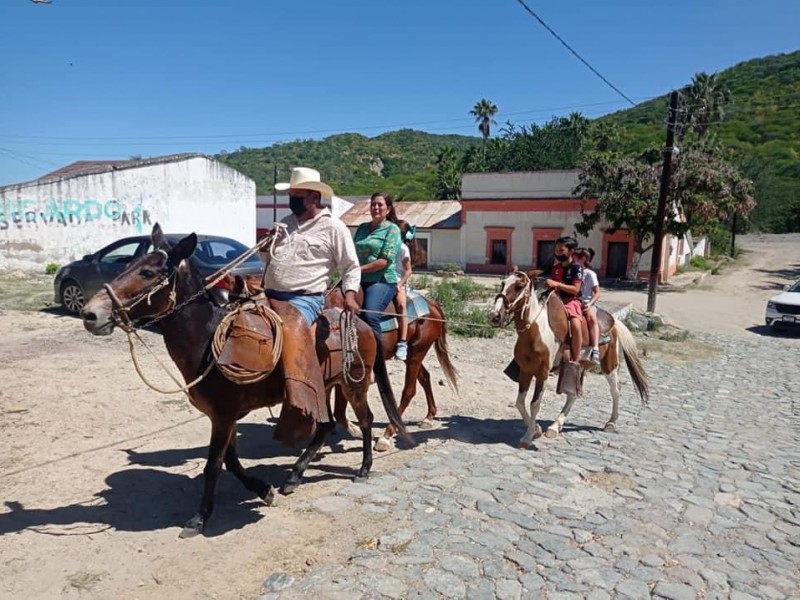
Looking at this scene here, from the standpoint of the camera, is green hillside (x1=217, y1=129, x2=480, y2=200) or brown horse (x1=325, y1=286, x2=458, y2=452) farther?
green hillside (x1=217, y1=129, x2=480, y2=200)

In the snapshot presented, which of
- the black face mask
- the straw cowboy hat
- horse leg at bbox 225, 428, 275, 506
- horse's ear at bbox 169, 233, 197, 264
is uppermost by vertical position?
the straw cowboy hat

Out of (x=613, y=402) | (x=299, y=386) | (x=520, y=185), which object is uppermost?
(x=520, y=185)

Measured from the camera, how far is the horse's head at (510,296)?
5680 mm

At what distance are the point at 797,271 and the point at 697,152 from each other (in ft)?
37.8

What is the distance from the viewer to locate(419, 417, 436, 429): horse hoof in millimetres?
6582

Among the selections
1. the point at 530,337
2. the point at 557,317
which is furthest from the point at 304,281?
the point at 557,317

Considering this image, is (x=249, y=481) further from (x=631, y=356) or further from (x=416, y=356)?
(x=631, y=356)

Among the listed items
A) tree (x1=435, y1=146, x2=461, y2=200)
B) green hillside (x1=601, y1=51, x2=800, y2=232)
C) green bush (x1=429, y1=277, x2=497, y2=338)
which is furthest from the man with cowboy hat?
green hillside (x1=601, y1=51, x2=800, y2=232)

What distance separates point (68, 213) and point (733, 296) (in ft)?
84.3

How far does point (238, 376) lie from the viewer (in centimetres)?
393

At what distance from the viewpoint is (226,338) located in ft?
13.1

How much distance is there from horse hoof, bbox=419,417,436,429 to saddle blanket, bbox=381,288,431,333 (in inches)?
49.2

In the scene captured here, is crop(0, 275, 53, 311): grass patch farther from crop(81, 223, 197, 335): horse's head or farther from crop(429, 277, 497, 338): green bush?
crop(81, 223, 197, 335): horse's head

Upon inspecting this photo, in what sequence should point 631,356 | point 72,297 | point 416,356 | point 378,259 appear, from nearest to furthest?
point 378,259, point 416,356, point 631,356, point 72,297
